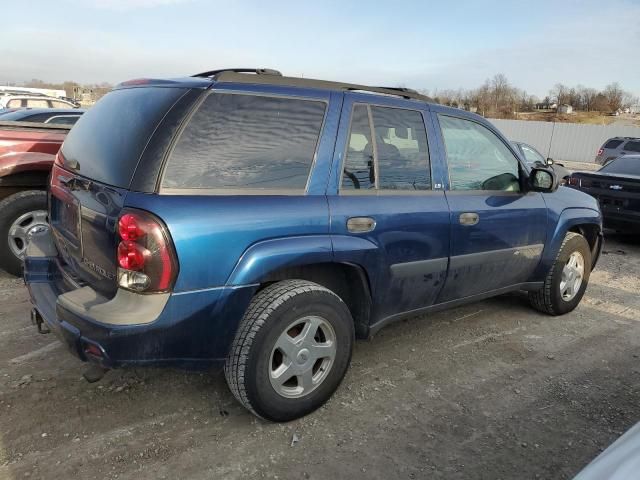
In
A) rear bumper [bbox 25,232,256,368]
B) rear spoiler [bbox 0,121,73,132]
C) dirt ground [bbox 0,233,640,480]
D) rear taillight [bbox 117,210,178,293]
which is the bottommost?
dirt ground [bbox 0,233,640,480]

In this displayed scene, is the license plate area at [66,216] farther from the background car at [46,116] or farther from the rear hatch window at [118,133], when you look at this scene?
the background car at [46,116]

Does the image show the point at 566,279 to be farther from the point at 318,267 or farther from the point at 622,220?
the point at 622,220

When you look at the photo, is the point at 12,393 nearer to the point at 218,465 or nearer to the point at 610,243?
the point at 218,465

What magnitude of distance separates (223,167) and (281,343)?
976mm

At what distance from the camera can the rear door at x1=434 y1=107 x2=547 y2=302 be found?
3553mm

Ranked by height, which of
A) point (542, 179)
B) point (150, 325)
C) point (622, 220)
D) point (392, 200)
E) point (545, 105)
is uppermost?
point (545, 105)

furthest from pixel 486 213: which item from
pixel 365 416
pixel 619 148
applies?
pixel 619 148

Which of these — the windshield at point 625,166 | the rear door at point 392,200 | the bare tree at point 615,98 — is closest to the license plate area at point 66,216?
the rear door at point 392,200

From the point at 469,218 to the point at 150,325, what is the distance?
2261 millimetres

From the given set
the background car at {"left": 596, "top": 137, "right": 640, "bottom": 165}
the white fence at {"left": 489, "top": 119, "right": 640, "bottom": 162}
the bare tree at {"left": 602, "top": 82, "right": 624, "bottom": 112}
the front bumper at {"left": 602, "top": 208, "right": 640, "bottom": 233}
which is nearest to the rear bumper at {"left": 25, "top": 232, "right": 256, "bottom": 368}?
the front bumper at {"left": 602, "top": 208, "right": 640, "bottom": 233}

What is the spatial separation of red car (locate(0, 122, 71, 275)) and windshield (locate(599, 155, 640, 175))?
8291 millimetres

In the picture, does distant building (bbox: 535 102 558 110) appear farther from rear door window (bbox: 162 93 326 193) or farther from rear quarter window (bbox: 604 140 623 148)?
rear door window (bbox: 162 93 326 193)

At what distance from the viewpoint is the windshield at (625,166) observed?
324 inches

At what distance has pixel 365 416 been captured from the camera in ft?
9.70
